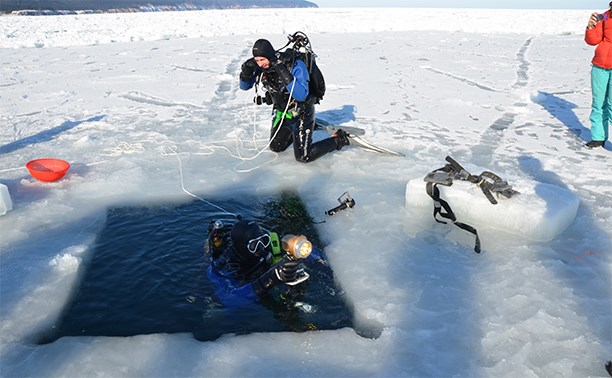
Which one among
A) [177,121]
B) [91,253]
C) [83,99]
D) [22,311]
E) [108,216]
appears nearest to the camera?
[22,311]

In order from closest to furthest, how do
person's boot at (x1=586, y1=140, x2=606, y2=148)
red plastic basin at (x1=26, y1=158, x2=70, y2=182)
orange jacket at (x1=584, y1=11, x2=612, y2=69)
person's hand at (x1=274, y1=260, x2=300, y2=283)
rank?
person's hand at (x1=274, y1=260, x2=300, y2=283) < red plastic basin at (x1=26, y1=158, x2=70, y2=182) < orange jacket at (x1=584, y1=11, x2=612, y2=69) < person's boot at (x1=586, y1=140, x2=606, y2=148)

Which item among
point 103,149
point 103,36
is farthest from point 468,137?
point 103,36

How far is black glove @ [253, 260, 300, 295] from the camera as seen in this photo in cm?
316

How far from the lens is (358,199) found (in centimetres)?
508

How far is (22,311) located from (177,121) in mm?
5269

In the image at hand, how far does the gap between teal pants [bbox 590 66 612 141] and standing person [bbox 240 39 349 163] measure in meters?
3.48

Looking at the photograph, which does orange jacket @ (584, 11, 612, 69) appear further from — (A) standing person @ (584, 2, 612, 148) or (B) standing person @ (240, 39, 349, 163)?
(B) standing person @ (240, 39, 349, 163)

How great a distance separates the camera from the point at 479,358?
9.18 ft

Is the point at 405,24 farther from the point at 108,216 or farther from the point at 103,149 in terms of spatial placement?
the point at 108,216

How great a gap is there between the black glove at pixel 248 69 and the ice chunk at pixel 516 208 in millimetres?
2619

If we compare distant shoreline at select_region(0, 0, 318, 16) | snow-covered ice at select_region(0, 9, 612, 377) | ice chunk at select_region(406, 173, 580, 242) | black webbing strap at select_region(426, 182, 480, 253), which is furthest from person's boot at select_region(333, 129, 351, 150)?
distant shoreline at select_region(0, 0, 318, 16)

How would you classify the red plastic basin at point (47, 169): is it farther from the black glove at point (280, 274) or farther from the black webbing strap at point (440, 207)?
the black webbing strap at point (440, 207)

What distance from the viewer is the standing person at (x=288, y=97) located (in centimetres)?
539

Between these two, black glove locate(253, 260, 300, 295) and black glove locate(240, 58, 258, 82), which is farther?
black glove locate(240, 58, 258, 82)
